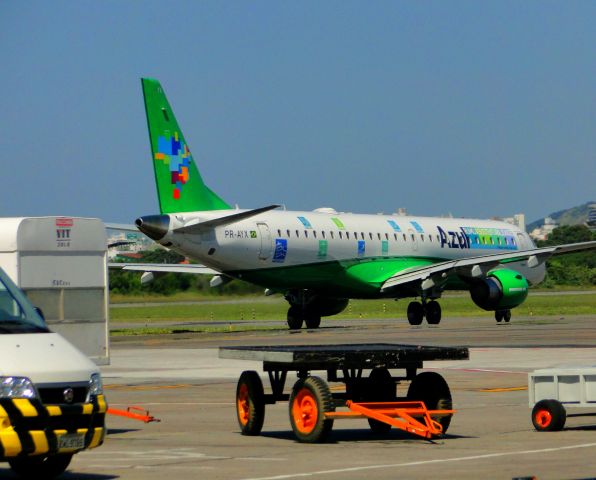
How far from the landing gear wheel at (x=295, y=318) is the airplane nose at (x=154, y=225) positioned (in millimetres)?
8821

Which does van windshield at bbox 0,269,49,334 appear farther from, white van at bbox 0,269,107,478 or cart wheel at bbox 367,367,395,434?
cart wheel at bbox 367,367,395,434

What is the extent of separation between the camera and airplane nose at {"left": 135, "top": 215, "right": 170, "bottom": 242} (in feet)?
151

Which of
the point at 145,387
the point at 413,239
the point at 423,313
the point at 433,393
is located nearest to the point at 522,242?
the point at 413,239

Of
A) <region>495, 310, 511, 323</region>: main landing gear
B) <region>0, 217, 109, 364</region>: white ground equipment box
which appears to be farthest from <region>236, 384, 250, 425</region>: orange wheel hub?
<region>495, 310, 511, 323</region>: main landing gear

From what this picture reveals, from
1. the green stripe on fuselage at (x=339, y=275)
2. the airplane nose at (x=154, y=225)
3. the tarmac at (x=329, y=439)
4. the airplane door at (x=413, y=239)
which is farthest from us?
the airplane door at (x=413, y=239)

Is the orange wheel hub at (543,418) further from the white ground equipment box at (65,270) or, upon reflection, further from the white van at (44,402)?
the white ground equipment box at (65,270)

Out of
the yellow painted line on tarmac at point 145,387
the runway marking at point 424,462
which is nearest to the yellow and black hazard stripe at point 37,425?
the runway marking at point 424,462

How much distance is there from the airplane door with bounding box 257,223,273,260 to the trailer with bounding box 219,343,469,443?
31577 mm

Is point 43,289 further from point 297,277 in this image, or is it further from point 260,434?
point 297,277

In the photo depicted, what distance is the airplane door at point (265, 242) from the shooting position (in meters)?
49.1

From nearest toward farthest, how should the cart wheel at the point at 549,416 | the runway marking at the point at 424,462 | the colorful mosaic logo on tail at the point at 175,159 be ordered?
1. the runway marking at the point at 424,462
2. the cart wheel at the point at 549,416
3. the colorful mosaic logo on tail at the point at 175,159

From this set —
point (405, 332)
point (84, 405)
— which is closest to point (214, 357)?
point (405, 332)

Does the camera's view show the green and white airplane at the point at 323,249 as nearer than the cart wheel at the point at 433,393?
No

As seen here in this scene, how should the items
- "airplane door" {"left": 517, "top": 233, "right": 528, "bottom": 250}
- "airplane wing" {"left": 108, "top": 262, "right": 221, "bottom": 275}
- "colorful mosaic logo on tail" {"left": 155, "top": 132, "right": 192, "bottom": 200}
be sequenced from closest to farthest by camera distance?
"colorful mosaic logo on tail" {"left": 155, "top": 132, "right": 192, "bottom": 200} → "airplane wing" {"left": 108, "top": 262, "right": 221, "bottom": 275} → "airplane door" {"left": 517, "top": 233, "right": 528, "bottom": 250}
